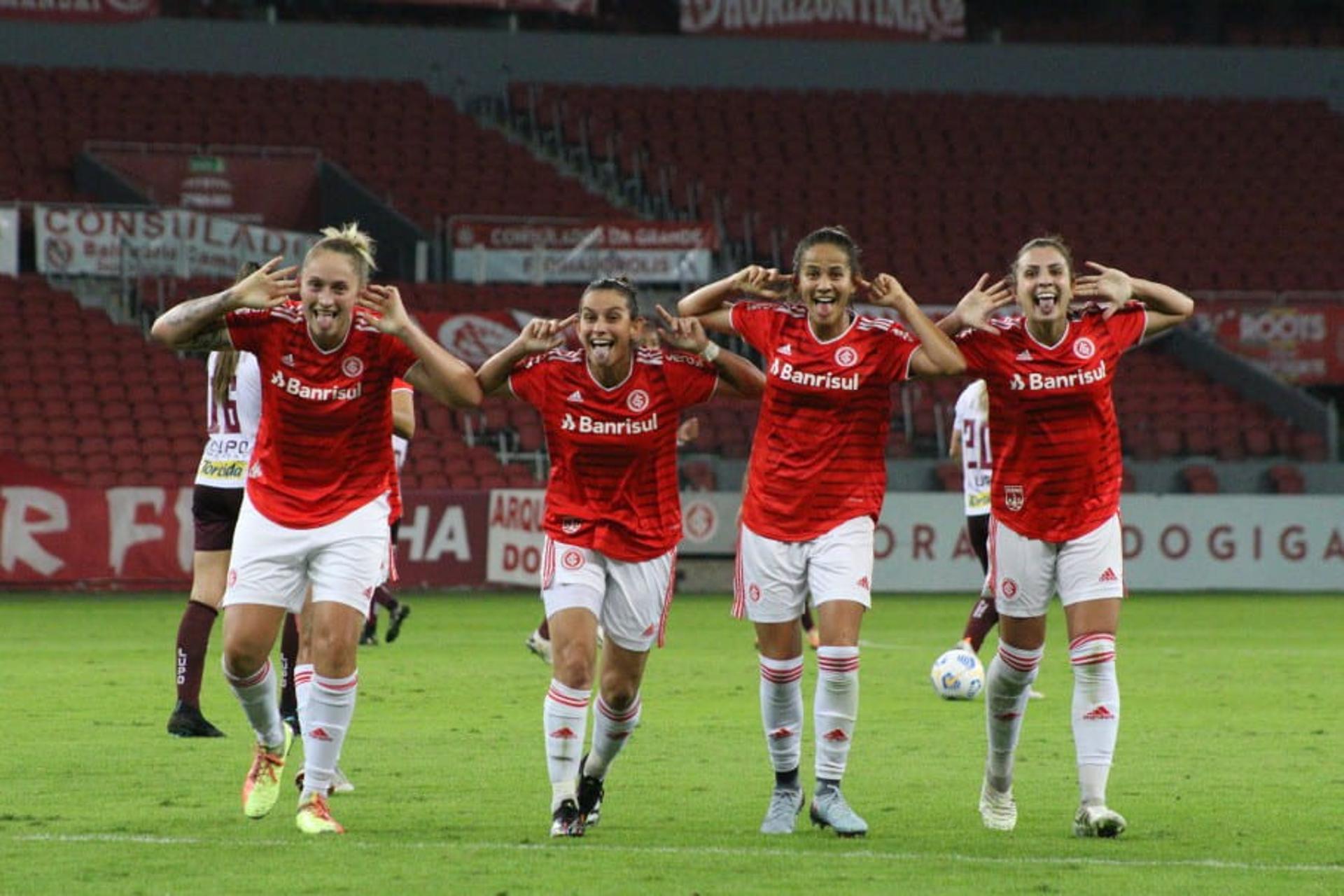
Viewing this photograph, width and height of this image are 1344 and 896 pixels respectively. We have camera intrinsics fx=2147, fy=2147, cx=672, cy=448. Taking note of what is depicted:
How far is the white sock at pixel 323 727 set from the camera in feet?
26.4

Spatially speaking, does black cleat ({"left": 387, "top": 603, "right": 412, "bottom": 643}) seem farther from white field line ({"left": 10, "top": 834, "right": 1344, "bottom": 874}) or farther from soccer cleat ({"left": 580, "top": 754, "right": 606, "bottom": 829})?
white field line ({"left": 10, "top": 834, "right": 1344, "bottom": 874})

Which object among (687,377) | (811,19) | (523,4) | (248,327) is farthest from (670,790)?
(811,19)

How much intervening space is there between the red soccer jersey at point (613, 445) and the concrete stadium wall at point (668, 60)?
27.5 meters

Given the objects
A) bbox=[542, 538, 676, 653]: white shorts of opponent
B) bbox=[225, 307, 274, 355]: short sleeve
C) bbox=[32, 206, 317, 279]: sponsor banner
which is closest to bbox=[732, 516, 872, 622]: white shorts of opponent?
bbox=[542, 538, 676, 653]: white shorts of opponent

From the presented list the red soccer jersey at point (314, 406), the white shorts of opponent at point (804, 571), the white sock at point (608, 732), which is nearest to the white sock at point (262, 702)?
the red soccer jersey at point (314, 406)

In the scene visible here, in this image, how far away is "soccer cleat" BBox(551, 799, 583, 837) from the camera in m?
7.86

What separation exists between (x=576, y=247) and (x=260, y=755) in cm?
2201

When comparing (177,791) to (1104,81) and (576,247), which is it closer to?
(576,247)

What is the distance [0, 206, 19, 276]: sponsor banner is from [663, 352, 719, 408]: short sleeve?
2103 cm

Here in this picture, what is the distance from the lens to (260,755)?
8406mm

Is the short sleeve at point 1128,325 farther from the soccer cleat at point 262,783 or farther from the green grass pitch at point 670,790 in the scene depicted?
the soccer cleat at point 262,783

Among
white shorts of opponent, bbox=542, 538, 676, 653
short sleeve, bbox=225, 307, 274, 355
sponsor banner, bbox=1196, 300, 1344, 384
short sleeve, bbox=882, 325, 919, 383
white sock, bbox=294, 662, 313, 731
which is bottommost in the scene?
white sock, bbox=294, 662, 313, 731

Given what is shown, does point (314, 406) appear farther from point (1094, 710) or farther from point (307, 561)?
point (1094, 710)

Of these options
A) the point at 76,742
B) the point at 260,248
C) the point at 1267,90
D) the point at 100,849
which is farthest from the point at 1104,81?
the point at 100,849
